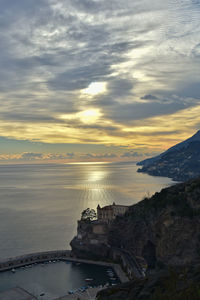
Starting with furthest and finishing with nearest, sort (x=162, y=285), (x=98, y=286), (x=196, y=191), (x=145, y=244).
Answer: (x=145, y=244) < (x=196, y=191) < (x=98, y=286) < (x=162, y=285)

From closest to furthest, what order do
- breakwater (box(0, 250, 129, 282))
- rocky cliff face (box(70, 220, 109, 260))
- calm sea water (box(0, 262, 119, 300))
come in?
calm sea water (box(0, 262, 119, 300)), breakwater (box(0, 250, 129, 282)), rocky cliff face (box(70, 220, 109, 260))

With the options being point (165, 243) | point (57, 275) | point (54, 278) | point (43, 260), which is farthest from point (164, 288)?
point (43, 260)

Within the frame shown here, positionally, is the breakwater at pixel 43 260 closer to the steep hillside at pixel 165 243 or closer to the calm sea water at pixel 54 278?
the calm sea water at pixel 54 278

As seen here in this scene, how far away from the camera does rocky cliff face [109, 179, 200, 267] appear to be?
78.4 meters

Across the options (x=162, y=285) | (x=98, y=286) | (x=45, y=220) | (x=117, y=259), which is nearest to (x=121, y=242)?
(x=117, y=259)

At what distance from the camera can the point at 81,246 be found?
10994 cm

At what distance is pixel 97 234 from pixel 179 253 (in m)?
44.2

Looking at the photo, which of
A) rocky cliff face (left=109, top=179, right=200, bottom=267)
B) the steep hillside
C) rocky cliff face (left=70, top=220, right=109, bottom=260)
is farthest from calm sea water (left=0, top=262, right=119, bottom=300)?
the steep hillside

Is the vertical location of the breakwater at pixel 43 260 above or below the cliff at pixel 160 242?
below

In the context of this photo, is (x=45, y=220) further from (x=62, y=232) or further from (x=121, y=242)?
(x=121, y=242)

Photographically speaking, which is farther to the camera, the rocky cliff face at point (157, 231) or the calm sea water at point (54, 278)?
the calm sea water at point (54, 278)

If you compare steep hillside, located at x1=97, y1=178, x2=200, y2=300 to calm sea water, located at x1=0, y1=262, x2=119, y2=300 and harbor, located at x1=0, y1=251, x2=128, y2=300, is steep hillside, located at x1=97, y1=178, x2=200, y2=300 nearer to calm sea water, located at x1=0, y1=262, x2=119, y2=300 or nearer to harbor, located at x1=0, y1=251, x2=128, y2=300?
harbor, located at x1=0, y1=251, x2=128, y2=300

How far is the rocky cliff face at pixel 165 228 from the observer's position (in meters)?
78.4

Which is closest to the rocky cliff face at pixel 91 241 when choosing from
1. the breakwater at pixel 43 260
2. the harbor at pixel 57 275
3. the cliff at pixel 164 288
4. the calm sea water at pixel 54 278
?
the breakwater at pixel 43 260
